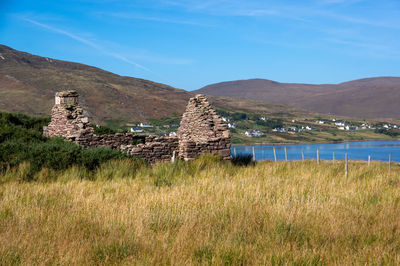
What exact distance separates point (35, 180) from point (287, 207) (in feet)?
26.8

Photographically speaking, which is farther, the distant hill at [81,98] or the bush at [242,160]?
the distant hill at [81,98]

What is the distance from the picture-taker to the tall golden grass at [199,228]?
15.1 ft

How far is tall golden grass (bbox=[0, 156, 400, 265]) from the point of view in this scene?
4605mm

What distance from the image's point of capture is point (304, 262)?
444 centimetres

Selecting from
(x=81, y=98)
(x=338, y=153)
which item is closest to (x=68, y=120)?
(x=338, y=153)

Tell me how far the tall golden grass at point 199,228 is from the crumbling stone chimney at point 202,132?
6840mm

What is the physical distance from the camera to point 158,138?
1842cm

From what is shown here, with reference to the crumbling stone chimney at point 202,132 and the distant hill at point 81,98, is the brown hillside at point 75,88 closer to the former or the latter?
the distant hill at point 81,98

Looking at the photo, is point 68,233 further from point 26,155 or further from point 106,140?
point 106,140

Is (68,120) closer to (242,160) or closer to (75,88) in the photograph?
(242,160)

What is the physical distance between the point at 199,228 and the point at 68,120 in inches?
552

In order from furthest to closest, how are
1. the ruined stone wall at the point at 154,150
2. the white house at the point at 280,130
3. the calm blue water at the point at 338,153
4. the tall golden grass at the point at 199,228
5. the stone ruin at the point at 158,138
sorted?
the white house at the point at 280,130
the calm blue water at the point at 338,153
the ruined stone wall at the point at 154,150
the stone ruin at the point at 158,138
the tall golden grass at the point at 199,228

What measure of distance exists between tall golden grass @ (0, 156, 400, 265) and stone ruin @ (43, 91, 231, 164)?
7.14 metres

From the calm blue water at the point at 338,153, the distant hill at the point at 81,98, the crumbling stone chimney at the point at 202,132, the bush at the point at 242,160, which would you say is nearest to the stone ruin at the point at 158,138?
the crumbling stone chimney at the point at 202,132
